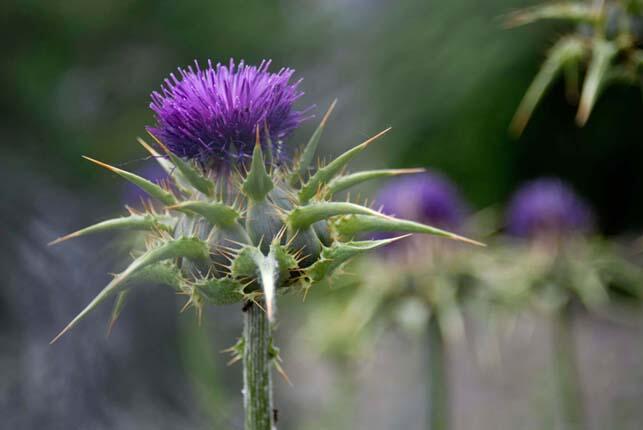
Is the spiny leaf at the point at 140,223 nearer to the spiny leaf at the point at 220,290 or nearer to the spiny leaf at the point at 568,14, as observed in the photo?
the spiny leaf at the point at 220,290

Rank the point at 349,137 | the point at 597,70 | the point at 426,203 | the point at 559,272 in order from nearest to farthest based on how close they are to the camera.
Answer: the point at 597,70 → the point at 559,272 → the point at 426,203 → the point at 349,137

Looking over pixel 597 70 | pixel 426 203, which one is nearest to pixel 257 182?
pixel 597 70

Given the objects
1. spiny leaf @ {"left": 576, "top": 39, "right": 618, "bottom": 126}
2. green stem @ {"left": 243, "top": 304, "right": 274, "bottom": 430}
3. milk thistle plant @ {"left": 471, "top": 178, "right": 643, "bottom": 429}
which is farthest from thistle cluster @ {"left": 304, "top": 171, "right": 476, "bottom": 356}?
green stem @ {"left": 243, "top": 304, "right": 274, "bottom": 430}

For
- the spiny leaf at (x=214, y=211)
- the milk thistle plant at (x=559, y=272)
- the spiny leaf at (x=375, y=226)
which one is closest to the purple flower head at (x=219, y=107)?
the spiny leaf at (x=214, y=211)

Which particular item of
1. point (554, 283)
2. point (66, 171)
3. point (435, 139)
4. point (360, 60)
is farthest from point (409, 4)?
point (554, 283)

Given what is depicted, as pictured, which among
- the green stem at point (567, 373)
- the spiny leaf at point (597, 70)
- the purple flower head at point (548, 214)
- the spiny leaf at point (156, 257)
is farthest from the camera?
the purple flower head at point (548, 214)

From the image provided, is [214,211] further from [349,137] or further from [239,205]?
[349,137]
